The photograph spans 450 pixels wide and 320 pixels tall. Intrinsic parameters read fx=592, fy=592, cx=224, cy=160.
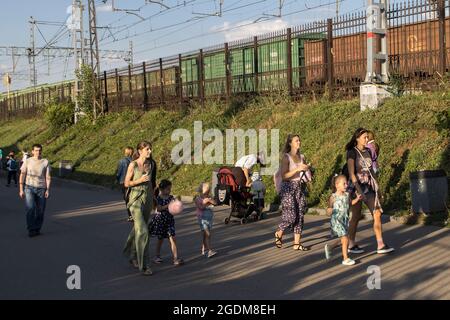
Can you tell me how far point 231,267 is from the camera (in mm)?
7848

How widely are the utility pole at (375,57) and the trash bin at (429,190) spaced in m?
4.74

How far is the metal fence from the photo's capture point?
49.7 ft

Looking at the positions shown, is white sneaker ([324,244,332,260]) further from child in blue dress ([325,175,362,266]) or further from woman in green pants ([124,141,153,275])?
woman in green pants ([124,141,153,275])

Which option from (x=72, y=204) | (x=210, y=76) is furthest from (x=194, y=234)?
(x=210, y=76)

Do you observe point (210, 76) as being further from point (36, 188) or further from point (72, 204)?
point (36, 188)

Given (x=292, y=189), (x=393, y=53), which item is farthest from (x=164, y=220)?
(x=393, y=53)

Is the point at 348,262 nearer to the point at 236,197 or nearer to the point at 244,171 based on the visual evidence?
the point at 236,197

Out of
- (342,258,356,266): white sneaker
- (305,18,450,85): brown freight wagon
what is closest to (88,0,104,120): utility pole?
(305,18,450,85): brown freight wagon

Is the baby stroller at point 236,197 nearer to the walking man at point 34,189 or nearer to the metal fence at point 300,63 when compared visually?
the walking man at point 34,189

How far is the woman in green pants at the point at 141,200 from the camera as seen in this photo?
7488mm

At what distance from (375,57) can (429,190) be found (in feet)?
18.0

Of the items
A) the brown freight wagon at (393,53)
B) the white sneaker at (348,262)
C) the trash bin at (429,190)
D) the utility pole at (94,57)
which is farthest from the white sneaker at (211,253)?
the utility pole at (94,57)

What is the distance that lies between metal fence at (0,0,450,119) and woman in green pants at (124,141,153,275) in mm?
9555
